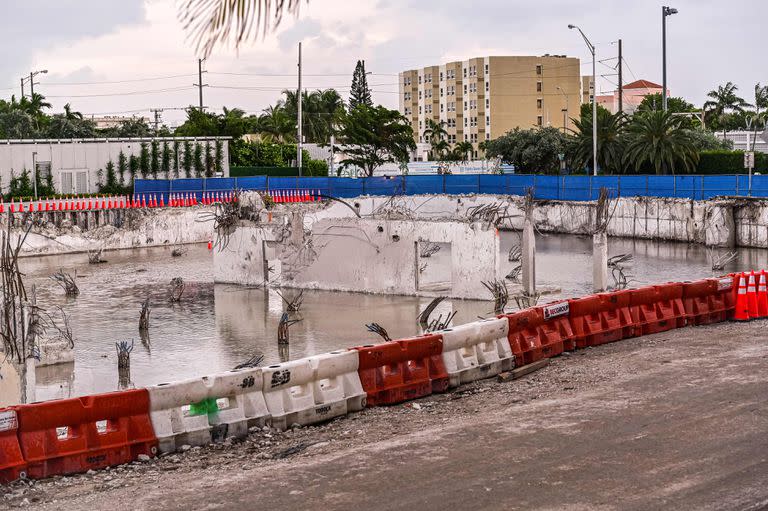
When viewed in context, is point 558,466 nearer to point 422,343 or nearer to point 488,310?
point 422,343

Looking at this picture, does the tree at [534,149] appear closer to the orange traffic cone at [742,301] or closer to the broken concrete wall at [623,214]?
the broken concrete wall at [623,214]

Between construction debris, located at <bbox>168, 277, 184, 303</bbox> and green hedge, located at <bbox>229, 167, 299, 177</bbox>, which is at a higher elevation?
green hedge, located at <bbox>229, 167, 299, 177</bbox>

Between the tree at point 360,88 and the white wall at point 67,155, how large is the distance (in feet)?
249

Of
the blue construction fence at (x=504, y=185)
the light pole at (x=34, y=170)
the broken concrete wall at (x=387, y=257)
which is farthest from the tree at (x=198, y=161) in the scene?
the broken concrete wall at (x=387, y=257)

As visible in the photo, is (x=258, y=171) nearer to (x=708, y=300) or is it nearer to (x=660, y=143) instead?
(x=660, y=143)

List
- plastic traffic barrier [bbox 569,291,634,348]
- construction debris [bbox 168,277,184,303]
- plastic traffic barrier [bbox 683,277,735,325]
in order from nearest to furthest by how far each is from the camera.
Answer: plastic traffic barrier [bbox 569,291,634,348] < plastic traffic barrier [bbox 683,277,735,325] < construction debris [bbox 168,277,184,303]

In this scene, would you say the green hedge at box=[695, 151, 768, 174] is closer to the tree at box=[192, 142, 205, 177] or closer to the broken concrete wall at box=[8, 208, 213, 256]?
the tree at box=[192, 142, 205, 177]

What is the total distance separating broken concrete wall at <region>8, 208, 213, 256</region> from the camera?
4288 cm

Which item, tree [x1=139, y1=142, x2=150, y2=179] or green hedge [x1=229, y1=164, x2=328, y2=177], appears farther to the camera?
green hedge [x1=229, y1=164, x2=328, y2=177]

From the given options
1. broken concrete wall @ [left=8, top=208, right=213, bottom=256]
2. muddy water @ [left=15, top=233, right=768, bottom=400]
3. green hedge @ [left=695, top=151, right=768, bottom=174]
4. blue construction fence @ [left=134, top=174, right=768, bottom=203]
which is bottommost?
muddy water @ [left=15, top=233, right=768, bottom=400]

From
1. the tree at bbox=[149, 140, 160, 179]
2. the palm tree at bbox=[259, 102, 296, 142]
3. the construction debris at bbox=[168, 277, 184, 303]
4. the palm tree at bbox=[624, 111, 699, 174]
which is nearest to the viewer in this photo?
the construction debris at bbox=[168, 277, 184, 303]

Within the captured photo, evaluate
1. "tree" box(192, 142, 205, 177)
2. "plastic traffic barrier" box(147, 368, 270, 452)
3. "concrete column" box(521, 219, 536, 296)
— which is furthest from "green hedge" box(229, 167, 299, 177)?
"plastic traffic barrier" box(147, 368, 270, 452)

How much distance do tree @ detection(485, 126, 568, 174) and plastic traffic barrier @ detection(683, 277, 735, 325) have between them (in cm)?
5316

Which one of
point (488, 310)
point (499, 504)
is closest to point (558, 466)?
point (499, 504)
